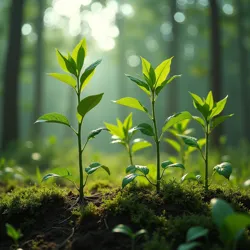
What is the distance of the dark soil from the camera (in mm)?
1899

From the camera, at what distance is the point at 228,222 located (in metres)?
1.53

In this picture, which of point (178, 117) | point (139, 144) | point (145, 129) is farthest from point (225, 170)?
point (139, 144)

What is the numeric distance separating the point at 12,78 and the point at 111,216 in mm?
7629

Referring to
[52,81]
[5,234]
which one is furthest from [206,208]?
[52,81]

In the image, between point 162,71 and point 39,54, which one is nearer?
point 162,71

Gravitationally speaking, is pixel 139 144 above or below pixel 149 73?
below

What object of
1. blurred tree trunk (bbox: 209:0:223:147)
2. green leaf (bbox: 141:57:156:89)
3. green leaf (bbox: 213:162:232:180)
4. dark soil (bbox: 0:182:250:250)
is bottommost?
dark soil (bbox: 0:182:250:250)

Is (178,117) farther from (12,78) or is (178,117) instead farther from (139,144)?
(12,78)

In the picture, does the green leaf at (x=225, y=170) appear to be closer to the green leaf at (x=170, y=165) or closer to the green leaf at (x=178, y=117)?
the green leaf at (x=170, y=165)

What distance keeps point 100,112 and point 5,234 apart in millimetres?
52115

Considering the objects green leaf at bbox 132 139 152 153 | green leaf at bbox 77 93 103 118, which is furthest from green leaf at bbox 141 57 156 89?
green leaf at bbox 132 139 152 153

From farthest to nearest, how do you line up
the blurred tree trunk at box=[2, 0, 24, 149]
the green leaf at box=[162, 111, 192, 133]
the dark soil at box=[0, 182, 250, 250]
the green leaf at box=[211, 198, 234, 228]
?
the blurred tree trunk at box=[2, 0, 24, 149]
the green leaf at box=[162, 111, 192, 133]
the dark soil at box=[0, 182, 250, 250]
the green leaf at box=[211, 198, 234, 228]

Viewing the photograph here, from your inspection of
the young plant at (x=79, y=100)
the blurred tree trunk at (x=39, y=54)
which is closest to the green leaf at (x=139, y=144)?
the young plant at (x=79, y=100)

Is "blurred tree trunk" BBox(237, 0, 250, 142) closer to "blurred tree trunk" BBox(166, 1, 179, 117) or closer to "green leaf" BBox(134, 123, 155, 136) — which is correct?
"blurred tree trunk" BBox(166, 1, 179, 117)
